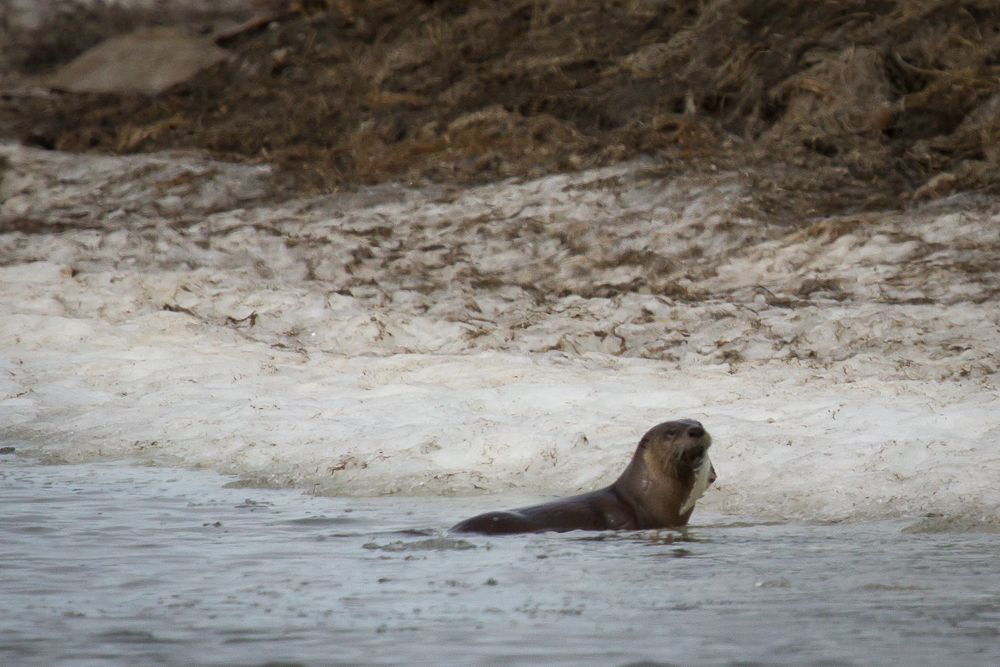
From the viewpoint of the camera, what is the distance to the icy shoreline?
7.04 metres

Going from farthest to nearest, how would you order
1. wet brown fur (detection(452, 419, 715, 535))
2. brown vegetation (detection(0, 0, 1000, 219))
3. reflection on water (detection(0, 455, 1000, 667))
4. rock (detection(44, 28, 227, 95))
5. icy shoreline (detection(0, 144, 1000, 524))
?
rock (detection(44, 28, 227, 95)) < brown vegetation (detection(0, 0, 1000, 219)) < icy shoreline (detection(0, 144, 1000, 524)) < wet brown fur (detection(452, 419, 715, 535)) < reflection on water (detection(0, 455, 1000, 667))

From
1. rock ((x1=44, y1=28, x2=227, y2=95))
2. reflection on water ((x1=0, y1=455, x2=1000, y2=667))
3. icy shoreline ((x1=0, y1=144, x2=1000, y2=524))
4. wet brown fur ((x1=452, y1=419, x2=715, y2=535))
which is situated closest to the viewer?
reflection on water ((x1=0, y1=455, x2=1000, y2=667))

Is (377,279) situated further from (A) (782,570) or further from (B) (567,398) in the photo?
(A) (782,570)

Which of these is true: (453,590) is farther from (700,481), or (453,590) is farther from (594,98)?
(594,98)

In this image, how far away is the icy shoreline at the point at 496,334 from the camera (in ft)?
23.1

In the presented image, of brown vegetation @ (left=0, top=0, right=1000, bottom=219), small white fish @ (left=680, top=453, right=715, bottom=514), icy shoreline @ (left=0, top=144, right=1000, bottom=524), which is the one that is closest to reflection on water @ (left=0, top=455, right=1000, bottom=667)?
small white fish @ (left=680, top=453, right=715, bottom=514)

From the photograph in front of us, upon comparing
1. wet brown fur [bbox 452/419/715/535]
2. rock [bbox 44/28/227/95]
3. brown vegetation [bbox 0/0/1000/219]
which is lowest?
wet brown fur [bbox 452/419/715/535]

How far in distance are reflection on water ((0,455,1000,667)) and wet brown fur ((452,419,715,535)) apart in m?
0.15

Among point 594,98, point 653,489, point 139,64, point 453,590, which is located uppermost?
point 139,64

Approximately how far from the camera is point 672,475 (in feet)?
19.7

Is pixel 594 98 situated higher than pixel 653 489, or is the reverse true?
pixel 594 98

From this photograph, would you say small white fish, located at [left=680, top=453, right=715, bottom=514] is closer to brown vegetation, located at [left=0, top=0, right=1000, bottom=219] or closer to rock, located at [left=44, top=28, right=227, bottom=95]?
brown vegetation, located at [left=0, top=0, right=1000, bottom=219]

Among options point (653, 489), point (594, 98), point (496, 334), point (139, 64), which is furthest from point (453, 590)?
point (139, 64)

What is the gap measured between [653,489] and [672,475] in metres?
0.12
